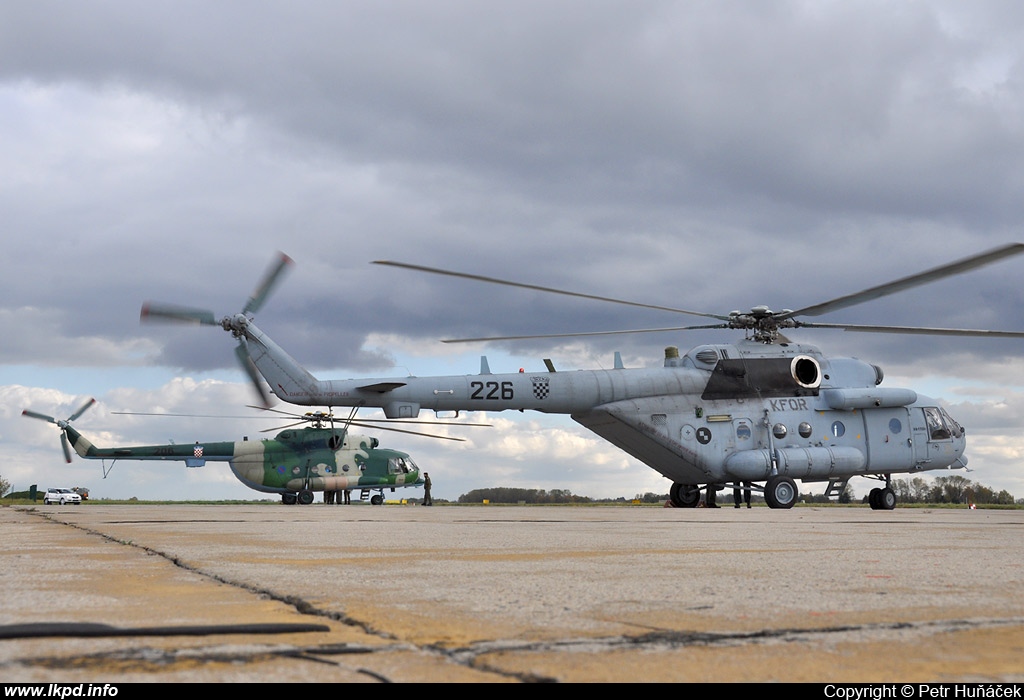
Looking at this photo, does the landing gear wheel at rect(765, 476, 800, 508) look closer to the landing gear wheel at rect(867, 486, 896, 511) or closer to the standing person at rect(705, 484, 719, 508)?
the standing person at rect(705, 484, 719, 508)

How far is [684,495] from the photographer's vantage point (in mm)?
23094

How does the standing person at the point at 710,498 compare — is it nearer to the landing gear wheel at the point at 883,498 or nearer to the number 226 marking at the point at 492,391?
the landing gear wheel at the point at 883,498

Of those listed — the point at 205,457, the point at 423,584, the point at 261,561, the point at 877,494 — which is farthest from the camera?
the point at 205,457

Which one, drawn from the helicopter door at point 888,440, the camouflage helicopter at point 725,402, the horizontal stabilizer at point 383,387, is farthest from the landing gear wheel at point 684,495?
the horizontal stabilizer at point 383,387

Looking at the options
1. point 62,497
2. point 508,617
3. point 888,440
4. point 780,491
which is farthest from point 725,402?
point 62,497

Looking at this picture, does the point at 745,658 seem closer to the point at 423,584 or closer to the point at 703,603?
the point at 703,603

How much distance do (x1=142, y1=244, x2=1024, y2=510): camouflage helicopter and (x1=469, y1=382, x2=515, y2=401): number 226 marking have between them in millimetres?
21

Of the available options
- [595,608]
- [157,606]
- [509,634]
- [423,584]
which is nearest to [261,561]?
Answer: [423,584]

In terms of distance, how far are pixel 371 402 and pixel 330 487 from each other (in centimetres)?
1993

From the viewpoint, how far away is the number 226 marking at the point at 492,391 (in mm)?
19141

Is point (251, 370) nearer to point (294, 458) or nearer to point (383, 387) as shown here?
point (383, 387)

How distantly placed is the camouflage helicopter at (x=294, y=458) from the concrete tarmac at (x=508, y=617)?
3176 cm

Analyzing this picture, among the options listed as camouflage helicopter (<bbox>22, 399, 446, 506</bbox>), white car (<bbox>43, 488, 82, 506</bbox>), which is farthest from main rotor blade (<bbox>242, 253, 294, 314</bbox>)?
white car (<bbox>43, 488, 82, 506</bbox>)
